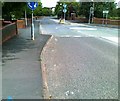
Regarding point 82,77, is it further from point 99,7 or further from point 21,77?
point 99,7

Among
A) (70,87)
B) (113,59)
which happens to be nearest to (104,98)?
(70,87)

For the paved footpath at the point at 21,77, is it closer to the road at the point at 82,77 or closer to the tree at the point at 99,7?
the road at the point at 82,77

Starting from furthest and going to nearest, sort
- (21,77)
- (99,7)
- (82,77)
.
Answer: (99,7), (82,77), (21,77)

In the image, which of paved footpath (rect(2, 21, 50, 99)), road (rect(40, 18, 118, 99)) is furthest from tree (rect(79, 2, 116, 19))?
paved footpath (rect(2, 21, 50, 99))

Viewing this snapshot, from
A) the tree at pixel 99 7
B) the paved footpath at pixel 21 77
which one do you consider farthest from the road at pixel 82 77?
the tree at pixel 99 7

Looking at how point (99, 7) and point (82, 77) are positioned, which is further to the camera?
point (99, 7)

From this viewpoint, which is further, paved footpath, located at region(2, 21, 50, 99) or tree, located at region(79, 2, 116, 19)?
tree, located at region(79, 2, 116, 19)

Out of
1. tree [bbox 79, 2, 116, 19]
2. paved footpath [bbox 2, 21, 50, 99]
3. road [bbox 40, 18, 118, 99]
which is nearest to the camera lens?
paved footpath [bbox 2, 21, 50, 99]

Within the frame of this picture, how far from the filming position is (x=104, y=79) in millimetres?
8836

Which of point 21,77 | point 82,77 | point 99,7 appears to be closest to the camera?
point 21,77

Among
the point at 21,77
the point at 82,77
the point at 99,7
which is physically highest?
the point at 99,7

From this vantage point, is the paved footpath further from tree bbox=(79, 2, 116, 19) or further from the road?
tree bbox=(79, 2, 116, 19)

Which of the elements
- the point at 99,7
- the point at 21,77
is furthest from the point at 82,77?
the point at 99,7

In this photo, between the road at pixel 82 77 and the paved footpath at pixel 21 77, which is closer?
the paved footpath at pixel 21 77
